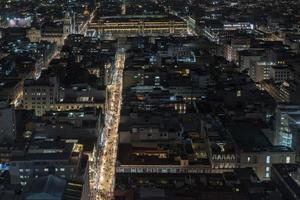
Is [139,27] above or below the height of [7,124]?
above

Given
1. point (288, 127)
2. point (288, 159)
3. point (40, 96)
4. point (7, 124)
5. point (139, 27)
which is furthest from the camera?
point (139, 27)

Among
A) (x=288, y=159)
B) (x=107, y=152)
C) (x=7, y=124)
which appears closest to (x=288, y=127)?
(x=288, y=159)

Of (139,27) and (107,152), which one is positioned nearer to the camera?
(107,152)

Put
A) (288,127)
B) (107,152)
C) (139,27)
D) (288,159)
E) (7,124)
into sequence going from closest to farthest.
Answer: (288,159), (288,127), (107,152), (7,124), (139,27)

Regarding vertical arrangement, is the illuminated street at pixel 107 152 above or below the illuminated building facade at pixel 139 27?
below

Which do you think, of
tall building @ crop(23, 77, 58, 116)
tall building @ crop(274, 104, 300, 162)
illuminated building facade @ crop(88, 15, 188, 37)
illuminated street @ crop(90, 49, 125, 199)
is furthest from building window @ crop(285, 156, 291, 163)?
illuminated building facade @ crop(88, 15, 188, 37)

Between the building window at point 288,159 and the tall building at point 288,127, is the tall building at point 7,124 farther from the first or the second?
the building window at point 288,159

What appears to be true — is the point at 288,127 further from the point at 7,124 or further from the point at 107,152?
the point at 7,124

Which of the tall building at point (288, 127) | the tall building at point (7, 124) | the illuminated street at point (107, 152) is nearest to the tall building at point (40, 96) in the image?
the illuminated street at point (107, 152)

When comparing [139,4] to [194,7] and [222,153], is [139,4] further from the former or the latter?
[222,153]

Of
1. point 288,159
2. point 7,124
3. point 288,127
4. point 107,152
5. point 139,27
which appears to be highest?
point 139,27
